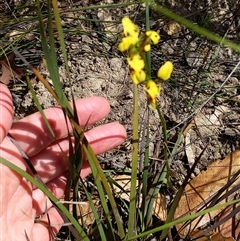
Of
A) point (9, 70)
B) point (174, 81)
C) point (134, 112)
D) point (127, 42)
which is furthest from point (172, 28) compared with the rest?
point (127, 42)

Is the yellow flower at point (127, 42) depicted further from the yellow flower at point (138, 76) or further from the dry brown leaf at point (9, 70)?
the dry brown leaf at point (9, 70)

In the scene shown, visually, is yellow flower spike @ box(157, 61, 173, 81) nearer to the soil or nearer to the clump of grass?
the clump of grass

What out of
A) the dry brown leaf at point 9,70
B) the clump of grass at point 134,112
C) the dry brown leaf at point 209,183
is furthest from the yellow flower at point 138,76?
the dry brown leaf at point 9,70

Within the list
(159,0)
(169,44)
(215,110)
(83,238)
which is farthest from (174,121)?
(83,238)

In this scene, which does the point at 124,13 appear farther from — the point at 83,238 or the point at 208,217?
the point at 83,238

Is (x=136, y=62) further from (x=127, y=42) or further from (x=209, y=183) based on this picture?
(x=209, y=183)

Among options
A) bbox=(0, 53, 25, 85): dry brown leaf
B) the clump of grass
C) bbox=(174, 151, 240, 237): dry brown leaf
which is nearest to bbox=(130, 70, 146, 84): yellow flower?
the clump of grass
